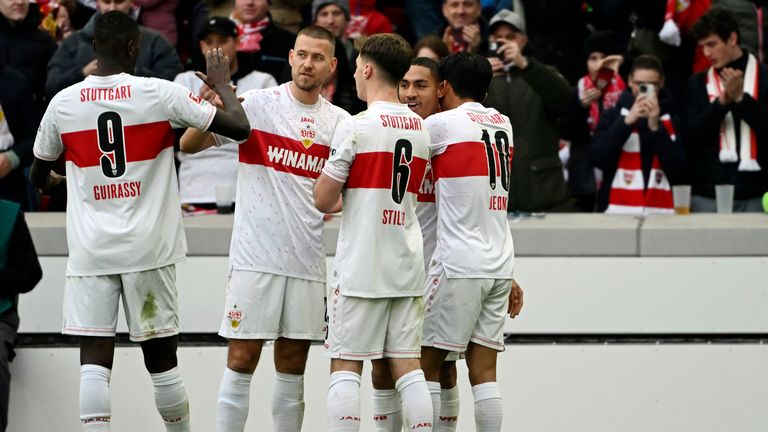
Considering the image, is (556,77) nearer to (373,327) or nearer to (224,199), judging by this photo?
(224,199)

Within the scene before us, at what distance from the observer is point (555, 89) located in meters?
9.66

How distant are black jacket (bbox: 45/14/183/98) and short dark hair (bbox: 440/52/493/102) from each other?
3.14 metres

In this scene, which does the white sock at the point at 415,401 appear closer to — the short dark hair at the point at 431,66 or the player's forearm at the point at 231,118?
the player's forearm at the point at 231,118

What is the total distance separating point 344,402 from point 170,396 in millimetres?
1081

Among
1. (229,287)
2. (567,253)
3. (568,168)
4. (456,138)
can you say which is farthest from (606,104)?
(229,287)

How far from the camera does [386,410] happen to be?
6957 millimetres

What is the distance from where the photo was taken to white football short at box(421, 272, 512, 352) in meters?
6.96

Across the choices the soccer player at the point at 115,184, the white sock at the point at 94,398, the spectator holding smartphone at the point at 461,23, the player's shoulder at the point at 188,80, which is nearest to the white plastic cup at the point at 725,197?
the spectator holding smartphone at the point at 461,23

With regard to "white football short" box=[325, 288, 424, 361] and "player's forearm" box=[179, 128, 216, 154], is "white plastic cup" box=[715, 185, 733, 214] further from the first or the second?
"player's forearm" box=[179, 128, 216, 154]

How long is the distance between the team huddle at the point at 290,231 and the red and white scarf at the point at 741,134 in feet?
10.7

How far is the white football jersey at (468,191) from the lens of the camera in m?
6.95

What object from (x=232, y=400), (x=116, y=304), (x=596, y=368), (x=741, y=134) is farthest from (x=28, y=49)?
(x=741, y=134)

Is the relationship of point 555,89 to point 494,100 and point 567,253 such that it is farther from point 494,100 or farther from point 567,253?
point 567,253

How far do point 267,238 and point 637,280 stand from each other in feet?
9.08
